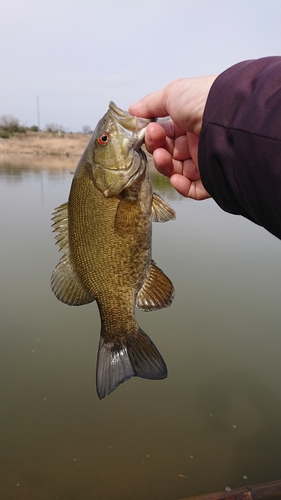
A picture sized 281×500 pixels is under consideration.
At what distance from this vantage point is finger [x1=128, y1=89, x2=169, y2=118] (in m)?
1.92

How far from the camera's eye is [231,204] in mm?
1640

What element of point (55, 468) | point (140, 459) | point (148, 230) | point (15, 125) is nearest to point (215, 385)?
point (140, 459)

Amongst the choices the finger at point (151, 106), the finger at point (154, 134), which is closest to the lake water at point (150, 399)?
the finger at point (154, 134)

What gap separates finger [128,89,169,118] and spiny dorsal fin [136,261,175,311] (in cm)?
81

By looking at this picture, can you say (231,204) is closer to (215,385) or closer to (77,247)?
(77,247)

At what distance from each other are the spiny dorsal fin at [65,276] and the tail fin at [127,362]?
267mm

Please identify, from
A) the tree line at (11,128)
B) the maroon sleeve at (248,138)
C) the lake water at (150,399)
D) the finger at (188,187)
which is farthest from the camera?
the tree line at (11,128)

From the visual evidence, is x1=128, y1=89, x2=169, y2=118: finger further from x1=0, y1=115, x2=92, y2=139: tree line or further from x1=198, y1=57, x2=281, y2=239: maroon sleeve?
x1=0, y1=115, x2=92, y2=139: tree line

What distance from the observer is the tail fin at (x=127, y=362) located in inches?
72.2

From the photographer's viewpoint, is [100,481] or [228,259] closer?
[100,481]

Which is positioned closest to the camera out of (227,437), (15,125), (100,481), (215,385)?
(100,481)

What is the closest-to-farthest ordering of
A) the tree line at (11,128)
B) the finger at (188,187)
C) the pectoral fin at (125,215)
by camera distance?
the pectoral fin at (125,215)
the finger at (188,187)
the tree line at (11,128)

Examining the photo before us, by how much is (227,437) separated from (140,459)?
86 centimetres

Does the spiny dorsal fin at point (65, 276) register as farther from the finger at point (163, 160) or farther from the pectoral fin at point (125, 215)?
the finger at point (163, 160)
